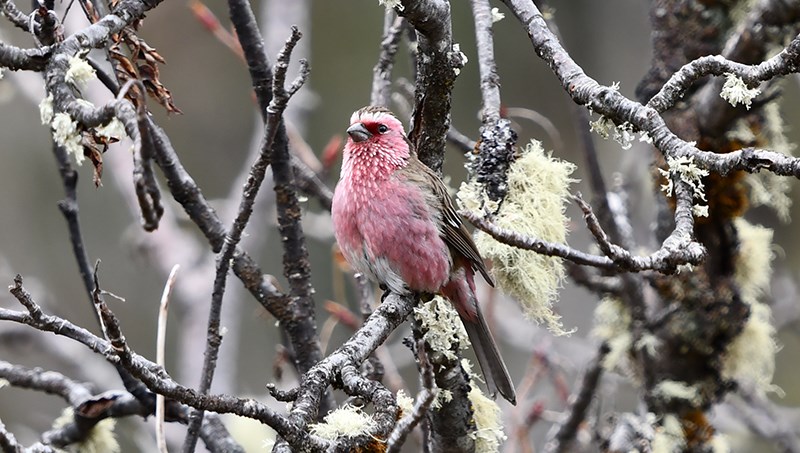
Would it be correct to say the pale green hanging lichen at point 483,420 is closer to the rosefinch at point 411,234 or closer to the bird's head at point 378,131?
the rosefinch at point 411,234

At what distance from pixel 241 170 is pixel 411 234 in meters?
5.31

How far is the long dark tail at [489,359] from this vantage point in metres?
3.49

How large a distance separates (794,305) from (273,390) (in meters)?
4.86

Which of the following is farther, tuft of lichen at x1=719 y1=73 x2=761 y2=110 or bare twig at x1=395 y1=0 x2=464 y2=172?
bare twig at x1=395 y1=0 x2=464 y2=172

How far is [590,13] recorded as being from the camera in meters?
10.4

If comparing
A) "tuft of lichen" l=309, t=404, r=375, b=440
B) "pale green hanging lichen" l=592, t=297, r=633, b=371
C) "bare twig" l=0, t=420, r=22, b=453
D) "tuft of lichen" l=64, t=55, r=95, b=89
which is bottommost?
"bare twig" l=0, t=420, r=22, b=453

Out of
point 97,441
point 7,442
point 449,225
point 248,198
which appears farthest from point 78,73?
point 449,225

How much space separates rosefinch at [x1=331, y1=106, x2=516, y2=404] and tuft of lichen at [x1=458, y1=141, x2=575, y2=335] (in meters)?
0.25

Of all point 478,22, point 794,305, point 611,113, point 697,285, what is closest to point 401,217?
point 478,22

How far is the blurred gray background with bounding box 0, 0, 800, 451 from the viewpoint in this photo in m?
5.88

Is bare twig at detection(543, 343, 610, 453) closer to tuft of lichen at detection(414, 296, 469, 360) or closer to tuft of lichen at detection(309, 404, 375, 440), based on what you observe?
tuft of lichen at detection(414, 296, 469, 360)

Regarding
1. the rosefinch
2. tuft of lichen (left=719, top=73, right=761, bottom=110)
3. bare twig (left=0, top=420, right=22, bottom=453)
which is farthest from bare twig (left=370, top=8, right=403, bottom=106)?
bare twig (left=0, top=420, right=22, bottom=453)

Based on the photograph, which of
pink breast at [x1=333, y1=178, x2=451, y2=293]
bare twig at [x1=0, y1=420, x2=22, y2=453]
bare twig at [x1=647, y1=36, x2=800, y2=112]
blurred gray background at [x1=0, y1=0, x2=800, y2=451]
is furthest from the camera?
blurred gray background at [x1=0, y1=0, x2=800, y2=451]

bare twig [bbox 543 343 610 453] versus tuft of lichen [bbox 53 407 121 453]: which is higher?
bare twig [bbox 543 343 610 453]
